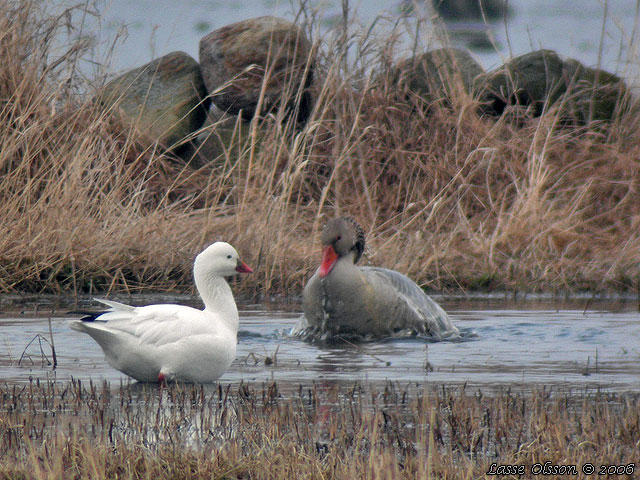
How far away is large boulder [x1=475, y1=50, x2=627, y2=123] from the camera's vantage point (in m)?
16.5

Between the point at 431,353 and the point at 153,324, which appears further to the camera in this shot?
the point at 431,353

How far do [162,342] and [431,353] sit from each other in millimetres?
2354

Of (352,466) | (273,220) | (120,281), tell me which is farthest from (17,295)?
(352,466)

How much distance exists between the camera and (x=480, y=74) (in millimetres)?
15758

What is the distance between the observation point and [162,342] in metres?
6.15

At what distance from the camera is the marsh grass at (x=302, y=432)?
3.96 metres

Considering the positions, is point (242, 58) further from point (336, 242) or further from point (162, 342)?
point (162, 342)

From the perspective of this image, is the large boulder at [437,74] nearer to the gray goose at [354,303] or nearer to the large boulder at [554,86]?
the large boulder at [554,86]

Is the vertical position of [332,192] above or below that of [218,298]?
above

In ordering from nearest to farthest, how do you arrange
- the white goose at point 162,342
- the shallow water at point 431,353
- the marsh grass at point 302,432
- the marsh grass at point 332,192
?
the marsh grass at point 302,432
the white goose at point 162,342
the shallow water at point 431,353
the marsh grass at point 332,192

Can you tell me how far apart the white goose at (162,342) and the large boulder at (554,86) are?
35.3ft

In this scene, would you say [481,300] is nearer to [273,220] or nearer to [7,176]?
[273,220]

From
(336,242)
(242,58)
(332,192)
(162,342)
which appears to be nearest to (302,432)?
(162,342)

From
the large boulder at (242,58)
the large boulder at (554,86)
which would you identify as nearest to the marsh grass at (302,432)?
the large boulder at (242,58)
